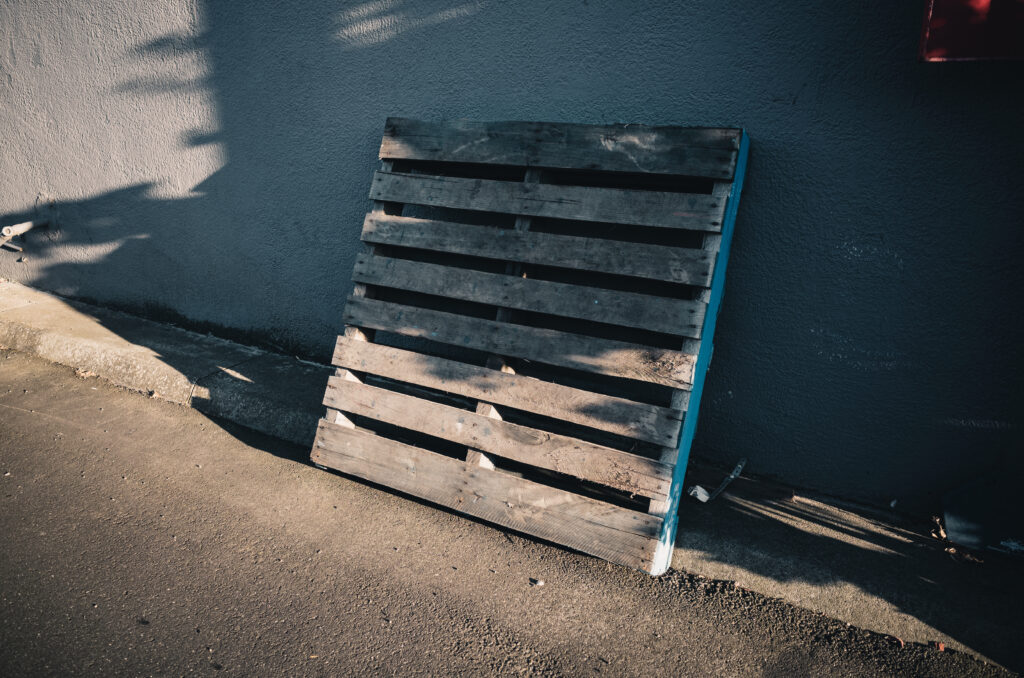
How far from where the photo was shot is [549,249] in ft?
9.55

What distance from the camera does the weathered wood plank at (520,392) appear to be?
103 inches

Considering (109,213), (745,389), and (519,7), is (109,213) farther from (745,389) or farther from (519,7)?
(745,389)

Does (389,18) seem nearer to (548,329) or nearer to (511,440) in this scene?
(548,329)

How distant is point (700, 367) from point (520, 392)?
0.87 meters

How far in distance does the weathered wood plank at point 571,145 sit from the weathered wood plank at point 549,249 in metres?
0.38

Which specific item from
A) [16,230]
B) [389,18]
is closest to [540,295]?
[389,18]

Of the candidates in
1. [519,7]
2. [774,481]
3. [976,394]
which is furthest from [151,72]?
[976,394]

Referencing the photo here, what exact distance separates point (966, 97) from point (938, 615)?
2.26m

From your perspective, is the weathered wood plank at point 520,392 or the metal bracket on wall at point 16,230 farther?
the metal bracket on wall at point 16,230

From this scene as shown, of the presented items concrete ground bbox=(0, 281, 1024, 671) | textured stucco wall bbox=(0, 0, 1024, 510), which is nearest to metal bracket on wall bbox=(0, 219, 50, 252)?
concrete ground bbox=(0, 281, 1024, 671)

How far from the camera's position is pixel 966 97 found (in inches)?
104

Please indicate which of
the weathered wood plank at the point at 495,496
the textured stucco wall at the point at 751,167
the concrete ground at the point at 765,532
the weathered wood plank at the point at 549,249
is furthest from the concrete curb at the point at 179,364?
the weathered wood plank at the point at 549,249

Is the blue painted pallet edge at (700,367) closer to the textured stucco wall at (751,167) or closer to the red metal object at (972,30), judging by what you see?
the textured stucco wall at (751,167)

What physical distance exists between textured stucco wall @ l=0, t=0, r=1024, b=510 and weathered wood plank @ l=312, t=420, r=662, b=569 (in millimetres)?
1071
